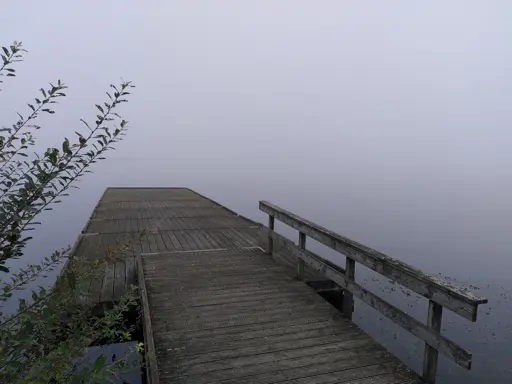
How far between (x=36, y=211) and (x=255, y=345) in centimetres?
260

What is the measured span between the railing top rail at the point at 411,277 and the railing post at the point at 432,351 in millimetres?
122

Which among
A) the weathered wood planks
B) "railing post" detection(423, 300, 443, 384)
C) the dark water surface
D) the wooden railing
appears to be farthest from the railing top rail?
the dark water surface

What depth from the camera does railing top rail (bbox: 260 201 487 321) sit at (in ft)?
9.25

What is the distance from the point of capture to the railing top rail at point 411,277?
2820 mm

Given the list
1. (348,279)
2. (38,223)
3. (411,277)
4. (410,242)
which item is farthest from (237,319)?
(410,242)

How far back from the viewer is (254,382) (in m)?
3.19

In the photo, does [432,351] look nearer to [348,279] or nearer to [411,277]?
[411,277]

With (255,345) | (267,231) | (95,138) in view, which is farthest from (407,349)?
(95,138)

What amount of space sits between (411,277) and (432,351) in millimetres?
650

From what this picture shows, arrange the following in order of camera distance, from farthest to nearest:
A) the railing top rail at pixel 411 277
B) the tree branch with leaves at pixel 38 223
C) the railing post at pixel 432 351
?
the railing post at pixel 432 351 → the railing top rail at pixel 411 277 → the tree branch with leaves at pixel 38 223

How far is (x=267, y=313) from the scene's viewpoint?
14.9ft

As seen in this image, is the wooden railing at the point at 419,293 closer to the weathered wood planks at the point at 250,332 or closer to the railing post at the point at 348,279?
the railing post at the point at 348,279

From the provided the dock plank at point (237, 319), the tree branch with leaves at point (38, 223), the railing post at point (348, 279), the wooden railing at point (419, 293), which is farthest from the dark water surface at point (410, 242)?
the tree branch with leaves at point (38, 223)

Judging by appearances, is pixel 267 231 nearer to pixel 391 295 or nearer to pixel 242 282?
pixel 242 282
